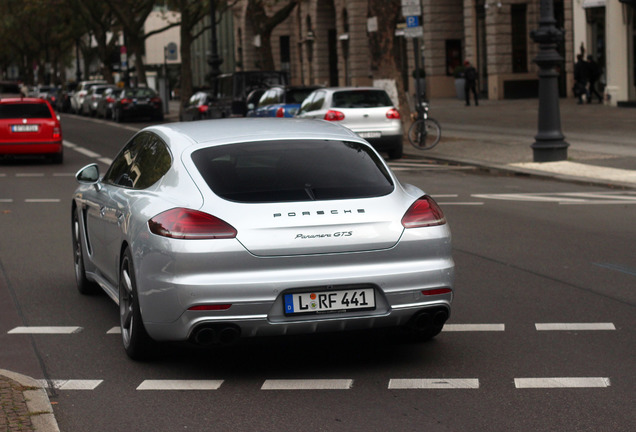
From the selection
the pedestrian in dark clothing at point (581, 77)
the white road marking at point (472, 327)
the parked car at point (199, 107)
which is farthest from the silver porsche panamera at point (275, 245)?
the pedestrian in dark clothing at point (581, 77)

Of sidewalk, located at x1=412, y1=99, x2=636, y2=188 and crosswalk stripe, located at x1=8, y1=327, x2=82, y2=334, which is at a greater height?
crosswalk stripe, located at x1=8, y1=327, x2=82, y2=334

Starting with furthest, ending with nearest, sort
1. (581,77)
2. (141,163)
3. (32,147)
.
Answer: (581,77)
(32,147)
(141,163)

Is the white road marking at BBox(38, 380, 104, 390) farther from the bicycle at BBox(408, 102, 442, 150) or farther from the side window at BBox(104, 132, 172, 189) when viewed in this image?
the bicycle at BBox(408, 102, 442, 150)

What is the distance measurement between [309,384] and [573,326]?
2156 mm

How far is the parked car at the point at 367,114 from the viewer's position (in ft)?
79.3

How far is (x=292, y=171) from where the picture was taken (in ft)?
22.2

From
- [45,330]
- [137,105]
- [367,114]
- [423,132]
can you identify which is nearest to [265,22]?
[137,105]

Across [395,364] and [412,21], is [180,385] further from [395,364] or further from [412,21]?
[412,21]

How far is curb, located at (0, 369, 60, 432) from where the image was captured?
540cm

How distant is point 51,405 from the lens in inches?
232

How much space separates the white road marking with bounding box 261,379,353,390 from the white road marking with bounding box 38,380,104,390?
0.93 meters

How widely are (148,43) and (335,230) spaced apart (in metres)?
107

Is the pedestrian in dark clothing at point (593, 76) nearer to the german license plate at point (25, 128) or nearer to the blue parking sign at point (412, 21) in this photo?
the blue parking sign at point (412, 21)

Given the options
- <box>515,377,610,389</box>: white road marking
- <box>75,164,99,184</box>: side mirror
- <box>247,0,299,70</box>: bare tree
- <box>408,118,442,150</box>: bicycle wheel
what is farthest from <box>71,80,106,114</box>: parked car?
<box>515,377,610,389</box>: white road marking
